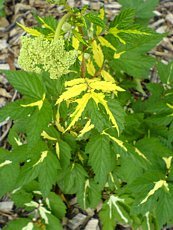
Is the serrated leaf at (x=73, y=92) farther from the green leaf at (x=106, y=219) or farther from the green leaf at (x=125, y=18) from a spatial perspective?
the green leaf at (x=106, y=219)

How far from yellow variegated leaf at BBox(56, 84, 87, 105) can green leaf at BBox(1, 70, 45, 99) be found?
18cm

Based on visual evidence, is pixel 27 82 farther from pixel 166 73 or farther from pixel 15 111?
pixel 166 73

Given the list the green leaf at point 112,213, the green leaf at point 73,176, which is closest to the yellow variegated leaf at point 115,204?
the green leaf at point 112,213

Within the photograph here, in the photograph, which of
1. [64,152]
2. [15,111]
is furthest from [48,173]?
[15,111]

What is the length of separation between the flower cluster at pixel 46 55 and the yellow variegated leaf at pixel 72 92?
0.38 ft

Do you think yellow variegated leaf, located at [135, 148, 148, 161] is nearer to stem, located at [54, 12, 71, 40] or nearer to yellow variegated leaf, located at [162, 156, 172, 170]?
yellow variegated leaf, located at [162, 156, 172, 170]

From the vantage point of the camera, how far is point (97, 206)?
2.32m

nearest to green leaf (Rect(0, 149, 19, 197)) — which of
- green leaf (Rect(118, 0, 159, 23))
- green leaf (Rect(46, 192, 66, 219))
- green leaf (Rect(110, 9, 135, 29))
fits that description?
green leaf (Rect(46, 192, 66, 219))

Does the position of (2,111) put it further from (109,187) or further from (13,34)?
(13,34)

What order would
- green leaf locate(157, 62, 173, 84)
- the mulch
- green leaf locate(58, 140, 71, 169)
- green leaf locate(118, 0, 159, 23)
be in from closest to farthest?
green leaf locate(58, 140, 71, 169) → green leaf locate(157, 62, 173, 84) → green leaf locate(118, 0, 159, 23) → the mulch

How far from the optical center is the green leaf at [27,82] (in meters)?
Answer: 1.58

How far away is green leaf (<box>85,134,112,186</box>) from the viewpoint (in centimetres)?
175

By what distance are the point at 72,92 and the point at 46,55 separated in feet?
0.66

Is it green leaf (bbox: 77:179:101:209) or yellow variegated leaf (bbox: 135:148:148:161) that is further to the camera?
green leaf (bbox: 77:179:101:209)
